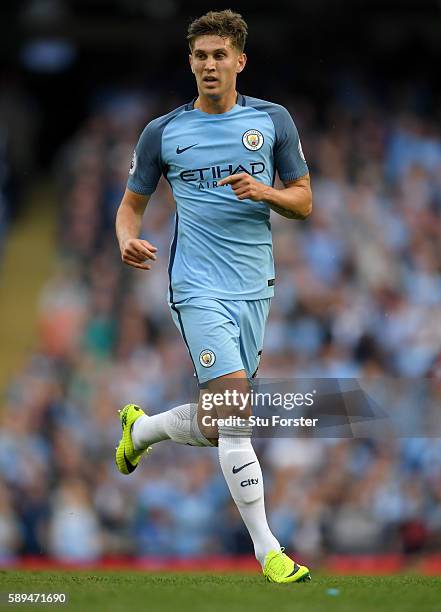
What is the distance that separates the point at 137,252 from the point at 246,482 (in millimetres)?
1229

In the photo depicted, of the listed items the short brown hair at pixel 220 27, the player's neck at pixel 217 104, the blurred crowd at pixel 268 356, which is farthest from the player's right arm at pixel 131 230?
the blurred crowd at pixel 268 356

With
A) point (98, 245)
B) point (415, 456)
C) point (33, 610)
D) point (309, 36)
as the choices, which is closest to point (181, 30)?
point (309, 36)

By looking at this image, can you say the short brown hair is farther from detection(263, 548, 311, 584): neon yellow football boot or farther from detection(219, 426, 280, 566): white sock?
detection(263, 548, 311, 584): neon yellow football boot

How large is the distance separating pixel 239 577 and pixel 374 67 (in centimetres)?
1104

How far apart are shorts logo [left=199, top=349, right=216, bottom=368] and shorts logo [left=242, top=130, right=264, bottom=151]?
1.04 metres

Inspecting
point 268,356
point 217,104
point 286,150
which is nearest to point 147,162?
point 217,104

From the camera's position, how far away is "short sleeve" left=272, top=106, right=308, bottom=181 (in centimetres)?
690

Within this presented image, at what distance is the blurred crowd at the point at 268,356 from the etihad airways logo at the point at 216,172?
570 cm

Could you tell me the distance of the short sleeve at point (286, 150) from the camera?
22.6ft

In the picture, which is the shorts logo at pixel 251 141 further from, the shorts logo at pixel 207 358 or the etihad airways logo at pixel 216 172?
the shorts logo at pixel 207 358

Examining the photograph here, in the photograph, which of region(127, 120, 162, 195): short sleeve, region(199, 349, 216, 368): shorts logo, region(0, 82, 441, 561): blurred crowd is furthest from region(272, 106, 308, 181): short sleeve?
region(0, 82, 441, 561): blurred crowd

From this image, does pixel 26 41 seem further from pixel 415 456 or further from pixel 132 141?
pixel 415 456

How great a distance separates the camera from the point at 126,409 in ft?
24.8

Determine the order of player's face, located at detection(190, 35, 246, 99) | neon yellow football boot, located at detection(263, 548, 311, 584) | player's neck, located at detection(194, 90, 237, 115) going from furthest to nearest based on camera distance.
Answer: player's neck, located at detection(194, 90, 237, 115)
player's face, located at detection(190, 35, 246, 99)
neon yellow football boot, located at detection(263, 548, 311, 584)
